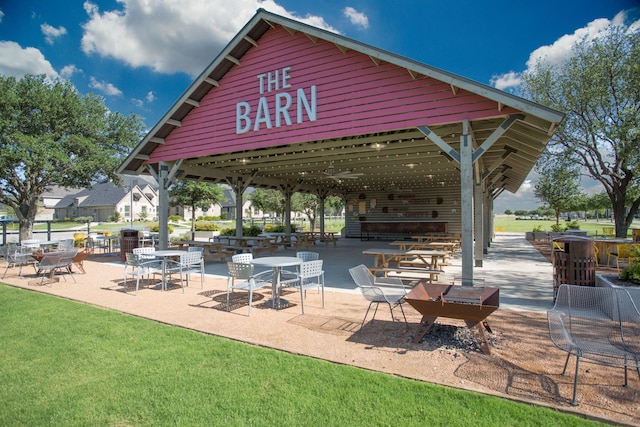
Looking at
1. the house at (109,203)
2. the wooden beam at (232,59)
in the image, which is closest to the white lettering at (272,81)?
the wooden beam at (232,59)

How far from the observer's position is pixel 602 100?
14398mm

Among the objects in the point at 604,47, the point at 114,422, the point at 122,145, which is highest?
the point at 604,47

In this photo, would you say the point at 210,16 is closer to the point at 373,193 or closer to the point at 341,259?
the point at 341,259

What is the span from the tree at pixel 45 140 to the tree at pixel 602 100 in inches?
794

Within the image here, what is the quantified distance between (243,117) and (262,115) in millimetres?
678

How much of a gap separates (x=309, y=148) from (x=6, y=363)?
8.20 metres

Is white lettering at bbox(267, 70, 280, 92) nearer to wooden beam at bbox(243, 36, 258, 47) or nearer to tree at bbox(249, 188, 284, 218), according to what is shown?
wooden beam at bbox(243, 36, 258, 47)

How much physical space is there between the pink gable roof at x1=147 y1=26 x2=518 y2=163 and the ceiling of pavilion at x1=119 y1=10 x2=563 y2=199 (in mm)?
299

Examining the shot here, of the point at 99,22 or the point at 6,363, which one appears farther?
the point at 99,22

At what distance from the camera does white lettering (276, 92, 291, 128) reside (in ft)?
28.4

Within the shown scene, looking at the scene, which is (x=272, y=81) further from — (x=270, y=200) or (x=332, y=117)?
(x=270, y=200)

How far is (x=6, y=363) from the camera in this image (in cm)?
374

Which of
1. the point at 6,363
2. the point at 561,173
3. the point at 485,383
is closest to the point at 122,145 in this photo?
the point at 6,363

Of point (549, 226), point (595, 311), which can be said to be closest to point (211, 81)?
point (595, 311)
